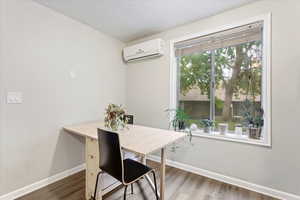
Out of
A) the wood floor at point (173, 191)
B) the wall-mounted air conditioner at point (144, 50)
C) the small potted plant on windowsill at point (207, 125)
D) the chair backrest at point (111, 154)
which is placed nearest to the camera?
the chair backrest at point (111, 154)

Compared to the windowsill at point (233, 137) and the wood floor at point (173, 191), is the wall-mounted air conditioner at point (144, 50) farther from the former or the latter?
the wood floor at point (173, 191)

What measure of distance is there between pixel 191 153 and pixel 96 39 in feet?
8.73

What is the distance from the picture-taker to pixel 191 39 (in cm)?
243

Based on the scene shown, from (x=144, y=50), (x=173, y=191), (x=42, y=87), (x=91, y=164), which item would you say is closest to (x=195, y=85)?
(x=144, y=50)

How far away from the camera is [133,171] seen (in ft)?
4.75

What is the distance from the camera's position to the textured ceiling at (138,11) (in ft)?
6.37

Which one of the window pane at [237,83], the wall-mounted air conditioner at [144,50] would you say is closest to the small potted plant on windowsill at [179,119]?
the window pane at [237,83]

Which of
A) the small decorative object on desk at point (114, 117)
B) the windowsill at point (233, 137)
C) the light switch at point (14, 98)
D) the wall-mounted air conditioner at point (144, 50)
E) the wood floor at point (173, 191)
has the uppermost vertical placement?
the wall-mounted air conditioner at point (144, 50)

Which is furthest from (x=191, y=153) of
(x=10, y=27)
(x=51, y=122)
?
(x=10, y=27)

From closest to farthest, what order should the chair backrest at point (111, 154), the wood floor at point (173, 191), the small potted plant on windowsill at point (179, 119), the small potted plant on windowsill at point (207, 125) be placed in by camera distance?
1. the chair backrest at point (111, 154)
2. the wood floor at point (173, 191)
3. the small potted plant on windowsill at point (207, 125)
4. the small potted plant on windowsill at point (179, 119)

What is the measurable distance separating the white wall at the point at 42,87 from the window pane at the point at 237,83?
84.9 inches

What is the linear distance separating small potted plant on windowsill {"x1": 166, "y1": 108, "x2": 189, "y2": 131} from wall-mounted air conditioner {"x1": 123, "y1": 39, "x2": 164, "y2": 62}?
1.13 m

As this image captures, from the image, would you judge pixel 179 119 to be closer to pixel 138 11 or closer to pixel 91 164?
pixel 91 164

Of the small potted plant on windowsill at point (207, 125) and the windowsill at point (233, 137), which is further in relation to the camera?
the small potted plant on windowsill at point (207, 125)
